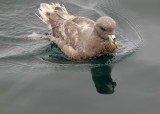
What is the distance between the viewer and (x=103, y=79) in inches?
286

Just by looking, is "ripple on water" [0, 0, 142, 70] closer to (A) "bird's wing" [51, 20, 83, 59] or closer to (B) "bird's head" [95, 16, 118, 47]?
(A) "bird's wing" [51, 20, 83, 59]

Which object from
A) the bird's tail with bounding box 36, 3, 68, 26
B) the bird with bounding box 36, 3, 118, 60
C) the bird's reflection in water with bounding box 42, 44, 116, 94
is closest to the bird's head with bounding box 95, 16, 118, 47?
the bird with bounding box 36, 3, 118, 60

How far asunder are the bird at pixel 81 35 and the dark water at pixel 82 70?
0.25 metres

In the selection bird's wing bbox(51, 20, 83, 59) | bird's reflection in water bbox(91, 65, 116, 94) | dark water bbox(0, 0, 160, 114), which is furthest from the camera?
bird's wing bbox(51, 20, 83, 59)

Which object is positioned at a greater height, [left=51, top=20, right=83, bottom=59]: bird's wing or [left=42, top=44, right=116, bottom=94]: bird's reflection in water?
[left=51, top=20, right=83, bottom=59]: bird's wing

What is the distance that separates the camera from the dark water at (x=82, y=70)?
653 centimetres

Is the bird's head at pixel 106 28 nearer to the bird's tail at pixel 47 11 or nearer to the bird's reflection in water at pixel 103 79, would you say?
the bird's reflection in water at pixel 103 79

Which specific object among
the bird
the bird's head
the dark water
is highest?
the bird's head

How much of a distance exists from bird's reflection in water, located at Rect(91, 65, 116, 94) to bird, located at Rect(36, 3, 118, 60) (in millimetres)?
377

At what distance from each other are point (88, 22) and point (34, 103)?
279cm

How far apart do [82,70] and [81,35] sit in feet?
2.99

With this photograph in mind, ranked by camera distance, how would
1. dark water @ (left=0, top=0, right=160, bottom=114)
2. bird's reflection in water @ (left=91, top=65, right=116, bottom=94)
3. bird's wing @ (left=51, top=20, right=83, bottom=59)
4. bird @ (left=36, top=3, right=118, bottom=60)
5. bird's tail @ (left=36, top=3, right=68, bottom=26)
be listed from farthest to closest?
1. bird's tail @ (left=36, top=3, right=68, bottom=26)
2. bird's wing @ (left=51, top=20, right=83, bottom=59)
3. bird @ (left=36, top=3, right=118, bottom=60)
4. bird's reflection in water @ (left=91, top=65, right=116, bottom=94)
5. dark water @ (left=0, top=0, right=160, bottom=114)

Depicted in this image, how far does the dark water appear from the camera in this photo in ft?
21.4

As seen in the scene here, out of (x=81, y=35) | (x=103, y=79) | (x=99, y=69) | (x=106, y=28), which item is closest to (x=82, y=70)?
(x=99, y=69)
